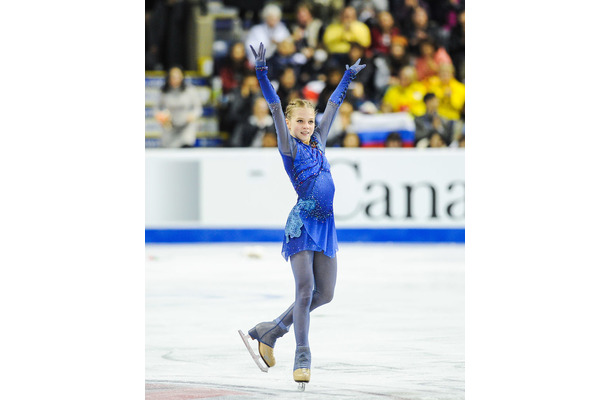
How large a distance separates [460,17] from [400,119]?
2.73 metres

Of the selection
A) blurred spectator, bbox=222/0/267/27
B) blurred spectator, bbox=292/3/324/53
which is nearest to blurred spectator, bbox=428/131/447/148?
blurred spectator, bbox=292/3/324/53

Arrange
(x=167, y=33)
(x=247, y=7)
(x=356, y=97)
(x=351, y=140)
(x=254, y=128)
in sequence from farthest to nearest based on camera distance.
A: (x=247, y=7) → (x=167, y=33) → (x=356, y=97) → (x=254, y=128) → (x=351, y=140)

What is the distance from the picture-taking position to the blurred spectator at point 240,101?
14.1 metres

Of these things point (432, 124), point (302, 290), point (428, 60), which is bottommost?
point (302, 290)

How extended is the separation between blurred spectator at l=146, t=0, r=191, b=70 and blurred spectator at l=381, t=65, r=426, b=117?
145 inches

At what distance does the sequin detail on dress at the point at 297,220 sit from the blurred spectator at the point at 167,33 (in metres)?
11.2

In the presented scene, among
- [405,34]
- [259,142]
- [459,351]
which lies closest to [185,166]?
[259,142]

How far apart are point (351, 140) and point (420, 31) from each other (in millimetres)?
2663

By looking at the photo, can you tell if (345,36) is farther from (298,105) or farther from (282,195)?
(298,105)

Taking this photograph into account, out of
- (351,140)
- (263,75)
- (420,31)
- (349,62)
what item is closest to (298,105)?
(263,75)

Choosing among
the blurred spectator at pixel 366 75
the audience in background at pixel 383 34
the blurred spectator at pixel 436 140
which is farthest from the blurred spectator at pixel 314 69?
the blurred spectator at pixel 436 140

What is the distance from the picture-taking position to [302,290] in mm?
5078

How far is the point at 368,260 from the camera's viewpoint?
37.8ft
